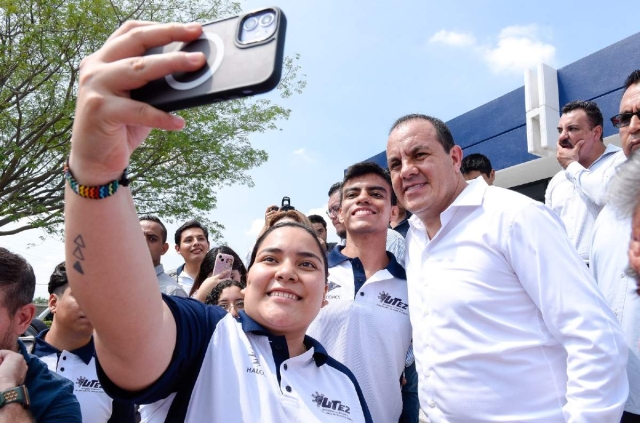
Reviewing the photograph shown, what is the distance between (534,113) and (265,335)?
8410mm

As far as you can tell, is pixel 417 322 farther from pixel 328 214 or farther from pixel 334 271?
pixel 328 214

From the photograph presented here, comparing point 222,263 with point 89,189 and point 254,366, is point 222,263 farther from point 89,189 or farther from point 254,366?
point 89,189

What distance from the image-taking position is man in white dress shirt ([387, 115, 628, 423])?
6.34ft

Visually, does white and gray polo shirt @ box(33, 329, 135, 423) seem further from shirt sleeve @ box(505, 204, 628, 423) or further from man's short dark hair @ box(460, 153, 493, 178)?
man's short dark hair @ box(460, 153, 493, 178)

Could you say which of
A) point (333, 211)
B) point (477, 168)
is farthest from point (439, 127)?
point (477, 168)

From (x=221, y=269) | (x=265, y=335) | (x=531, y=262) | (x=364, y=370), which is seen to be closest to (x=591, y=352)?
(x=531, y=262)

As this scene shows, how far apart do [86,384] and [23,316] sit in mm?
744

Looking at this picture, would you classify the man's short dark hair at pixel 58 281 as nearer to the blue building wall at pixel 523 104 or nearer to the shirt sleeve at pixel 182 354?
the shirt sleeve at pixel 182 354

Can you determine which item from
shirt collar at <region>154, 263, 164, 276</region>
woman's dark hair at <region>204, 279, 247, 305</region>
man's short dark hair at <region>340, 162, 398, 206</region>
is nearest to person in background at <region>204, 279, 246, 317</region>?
woman's dark hair at <region>204, 279, 247, 305</region>

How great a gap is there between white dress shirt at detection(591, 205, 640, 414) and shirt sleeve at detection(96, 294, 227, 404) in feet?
5.92

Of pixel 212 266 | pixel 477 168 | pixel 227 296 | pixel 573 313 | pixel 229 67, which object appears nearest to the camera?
pixel 229 67

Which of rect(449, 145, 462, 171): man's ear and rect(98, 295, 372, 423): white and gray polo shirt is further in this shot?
rect(449, 145, 462, 171): man's ear

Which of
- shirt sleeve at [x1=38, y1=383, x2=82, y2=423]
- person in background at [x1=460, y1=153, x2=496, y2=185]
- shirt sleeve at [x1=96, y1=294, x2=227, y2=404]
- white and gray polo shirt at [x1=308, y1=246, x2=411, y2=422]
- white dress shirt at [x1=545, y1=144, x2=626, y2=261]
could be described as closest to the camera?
shirt sleeve at [x1=96, y1=294, x2=227, y2=404]

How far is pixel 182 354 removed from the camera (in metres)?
1.38
